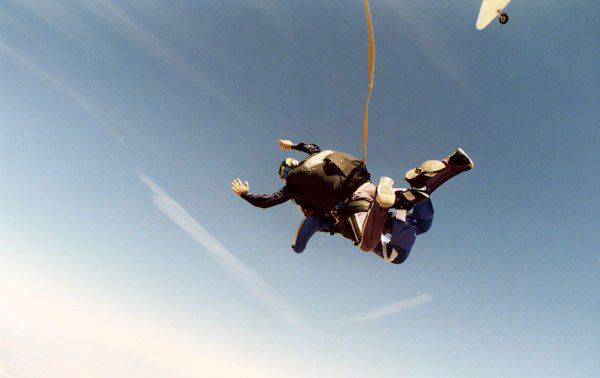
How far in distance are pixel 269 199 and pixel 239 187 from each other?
63 cm

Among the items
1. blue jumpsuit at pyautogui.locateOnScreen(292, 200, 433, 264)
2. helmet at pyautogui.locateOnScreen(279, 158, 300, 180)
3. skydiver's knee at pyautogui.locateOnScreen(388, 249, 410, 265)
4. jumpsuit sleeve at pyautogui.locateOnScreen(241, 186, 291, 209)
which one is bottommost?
skydiver's knee at pyautogui.locateOnScreen(388, 249, 410, 265)

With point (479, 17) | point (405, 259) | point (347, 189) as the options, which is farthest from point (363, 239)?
point (479, 17)

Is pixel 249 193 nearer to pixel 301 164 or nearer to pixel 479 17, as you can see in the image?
pixel 301 164

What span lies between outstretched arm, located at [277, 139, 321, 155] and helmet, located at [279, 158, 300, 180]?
541 millimetres

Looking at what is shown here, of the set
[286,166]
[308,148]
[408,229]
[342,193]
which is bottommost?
[408,229]

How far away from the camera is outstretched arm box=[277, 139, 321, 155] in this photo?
17.1ft

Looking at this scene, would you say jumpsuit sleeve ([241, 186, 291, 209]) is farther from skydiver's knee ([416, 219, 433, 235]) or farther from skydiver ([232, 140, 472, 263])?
skydiver's knee ([416, 219, 433, 235])

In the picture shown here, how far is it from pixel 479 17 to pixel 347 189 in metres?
6.30

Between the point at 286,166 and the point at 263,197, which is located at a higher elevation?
the point at 286,166

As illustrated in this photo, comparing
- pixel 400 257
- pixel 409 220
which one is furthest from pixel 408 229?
pixel 400 257

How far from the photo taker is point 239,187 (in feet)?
16.5

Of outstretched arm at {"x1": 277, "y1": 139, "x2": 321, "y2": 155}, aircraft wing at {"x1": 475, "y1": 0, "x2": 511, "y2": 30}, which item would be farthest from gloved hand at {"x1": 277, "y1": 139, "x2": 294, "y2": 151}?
aircraft wing at {"x1": 475, "y1": 0, "x2": 511, "y2": 30}

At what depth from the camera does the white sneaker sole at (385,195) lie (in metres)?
3.53

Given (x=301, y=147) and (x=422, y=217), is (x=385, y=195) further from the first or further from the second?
(x=301, y=147)
